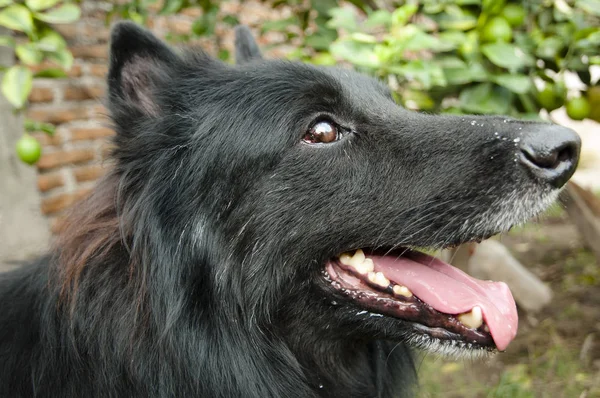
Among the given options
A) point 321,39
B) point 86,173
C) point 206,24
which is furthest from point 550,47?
point 86,173

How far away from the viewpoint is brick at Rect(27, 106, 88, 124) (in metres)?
4.10

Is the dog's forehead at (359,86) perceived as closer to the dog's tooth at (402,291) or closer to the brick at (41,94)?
Result: the dog's tooth at (402,291)

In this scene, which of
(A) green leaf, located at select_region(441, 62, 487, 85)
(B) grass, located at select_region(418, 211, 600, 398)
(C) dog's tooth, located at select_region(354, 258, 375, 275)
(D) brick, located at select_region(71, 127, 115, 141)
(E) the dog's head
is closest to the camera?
(E) the dog's head

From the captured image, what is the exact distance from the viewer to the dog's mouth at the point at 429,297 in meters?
1.80

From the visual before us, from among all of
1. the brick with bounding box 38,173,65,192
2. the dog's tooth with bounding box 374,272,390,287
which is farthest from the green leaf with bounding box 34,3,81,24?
the dog's tooth with bounding box 374,272,390,287

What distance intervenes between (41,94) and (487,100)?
10.5ft

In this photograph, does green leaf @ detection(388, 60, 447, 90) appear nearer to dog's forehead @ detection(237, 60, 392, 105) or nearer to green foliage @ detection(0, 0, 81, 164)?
dog's forehead @ detection(237, 60, 392, 105)

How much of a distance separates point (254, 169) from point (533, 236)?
16.5ft

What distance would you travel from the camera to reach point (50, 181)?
13.7 ft

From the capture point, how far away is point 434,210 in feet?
6.08

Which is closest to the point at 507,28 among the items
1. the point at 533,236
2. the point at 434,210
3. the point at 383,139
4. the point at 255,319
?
the point at 383,139

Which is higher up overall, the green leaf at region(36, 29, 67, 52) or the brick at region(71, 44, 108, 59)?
the green leaf at region(36, 29, 67, 52)

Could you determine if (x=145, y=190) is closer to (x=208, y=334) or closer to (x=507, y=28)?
(x=208, y=334)

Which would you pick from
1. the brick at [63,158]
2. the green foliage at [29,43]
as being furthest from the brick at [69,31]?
the green foliage at [29,43]
